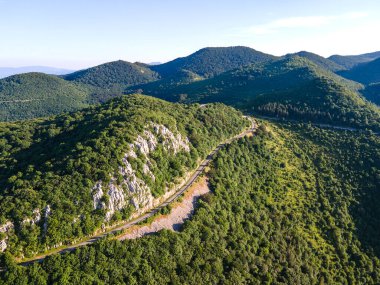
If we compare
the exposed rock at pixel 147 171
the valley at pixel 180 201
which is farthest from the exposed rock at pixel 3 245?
the exposed rock at pixel 147 171

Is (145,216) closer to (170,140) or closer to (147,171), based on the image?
(147,171)

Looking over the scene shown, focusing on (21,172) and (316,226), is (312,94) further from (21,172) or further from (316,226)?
(21,172)

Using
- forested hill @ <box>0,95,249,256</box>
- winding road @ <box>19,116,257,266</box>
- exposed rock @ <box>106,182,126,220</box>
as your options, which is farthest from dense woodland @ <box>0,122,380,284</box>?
exposed rock @ <box>106,182,126,220</box>

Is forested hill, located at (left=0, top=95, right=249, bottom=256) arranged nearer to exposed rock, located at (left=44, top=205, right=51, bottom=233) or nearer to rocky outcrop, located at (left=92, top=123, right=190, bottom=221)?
exposed rock, located at (left=44, top=205, right=51, bottom=233)

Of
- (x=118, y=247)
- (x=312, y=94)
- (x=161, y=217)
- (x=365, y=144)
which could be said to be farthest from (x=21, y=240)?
(x=312, y=94)

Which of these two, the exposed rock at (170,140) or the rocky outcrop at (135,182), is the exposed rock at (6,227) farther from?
the exposed rock at (170,140)
